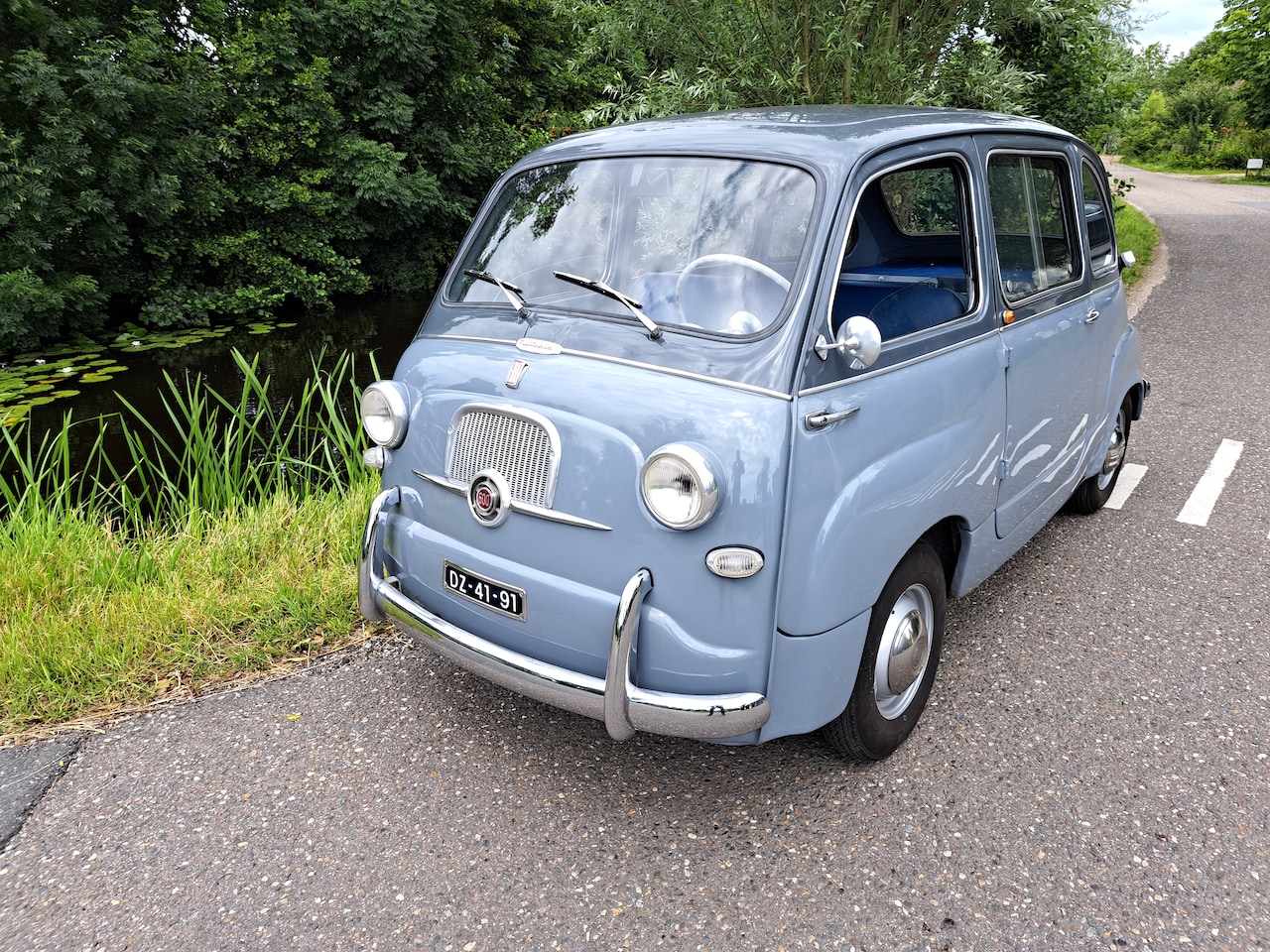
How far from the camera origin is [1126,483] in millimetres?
5297

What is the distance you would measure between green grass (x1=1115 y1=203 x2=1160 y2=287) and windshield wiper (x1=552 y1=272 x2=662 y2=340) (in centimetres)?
1024

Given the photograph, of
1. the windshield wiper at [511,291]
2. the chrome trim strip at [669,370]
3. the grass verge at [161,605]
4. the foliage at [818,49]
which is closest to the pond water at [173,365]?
the foliage at [818,49]

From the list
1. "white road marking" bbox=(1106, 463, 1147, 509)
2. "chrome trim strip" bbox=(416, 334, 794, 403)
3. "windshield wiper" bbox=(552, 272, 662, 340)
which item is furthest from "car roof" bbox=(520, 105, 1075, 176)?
"white road marking" bbox=(1106, 463, 1147, 509)

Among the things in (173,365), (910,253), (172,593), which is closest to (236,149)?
(173,365)

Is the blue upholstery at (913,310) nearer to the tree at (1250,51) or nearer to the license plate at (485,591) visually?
the license plate at (485,591)

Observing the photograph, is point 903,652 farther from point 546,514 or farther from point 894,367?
point 546,514

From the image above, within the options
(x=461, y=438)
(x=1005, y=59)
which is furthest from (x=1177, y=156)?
(x=461, y=438)

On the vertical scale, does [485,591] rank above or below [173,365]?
above

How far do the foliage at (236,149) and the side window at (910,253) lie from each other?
991 cm

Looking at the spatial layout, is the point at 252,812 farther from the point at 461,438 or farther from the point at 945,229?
the point at 945,229

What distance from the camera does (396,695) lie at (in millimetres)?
3320

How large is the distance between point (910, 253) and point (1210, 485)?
103 inches

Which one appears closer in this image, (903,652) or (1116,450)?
(903,652)

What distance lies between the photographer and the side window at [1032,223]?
3.29m
